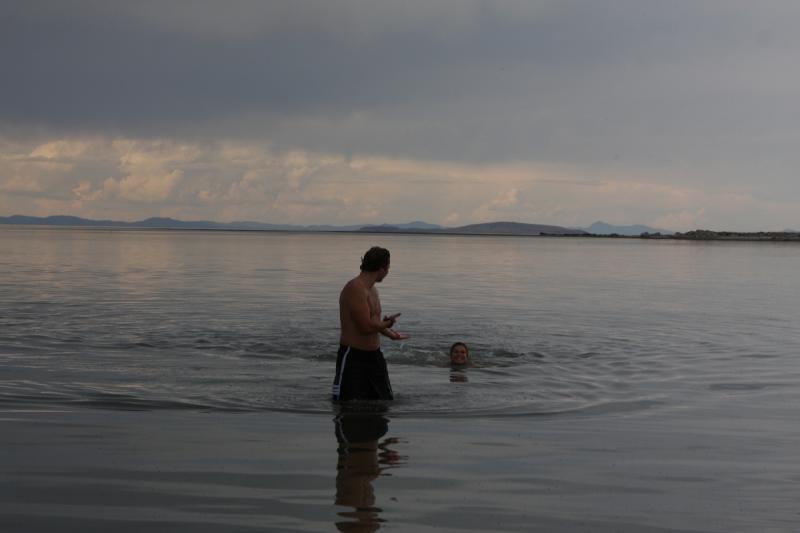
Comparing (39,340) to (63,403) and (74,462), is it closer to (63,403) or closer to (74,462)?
(63,403)

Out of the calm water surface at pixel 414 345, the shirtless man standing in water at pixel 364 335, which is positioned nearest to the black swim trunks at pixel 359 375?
the shirtless man standing in water at pixel 364 335

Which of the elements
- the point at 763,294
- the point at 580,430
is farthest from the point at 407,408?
the point at 763,294

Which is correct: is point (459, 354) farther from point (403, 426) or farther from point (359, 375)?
point (403, 426)

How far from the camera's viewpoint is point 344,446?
916cm

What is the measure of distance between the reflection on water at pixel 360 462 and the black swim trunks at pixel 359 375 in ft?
0.83

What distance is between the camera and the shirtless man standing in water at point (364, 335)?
410 inches

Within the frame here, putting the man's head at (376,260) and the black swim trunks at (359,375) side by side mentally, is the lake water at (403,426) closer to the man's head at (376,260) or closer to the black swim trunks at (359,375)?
the black swim trunks at (359,375)

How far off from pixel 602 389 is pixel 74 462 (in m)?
8.24

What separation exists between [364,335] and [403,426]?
4.06 ft

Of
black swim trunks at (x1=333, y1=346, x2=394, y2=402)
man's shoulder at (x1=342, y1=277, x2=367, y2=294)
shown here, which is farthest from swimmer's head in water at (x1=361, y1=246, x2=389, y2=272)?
black swim trunks at (x1=333, y1=346, x2=394, y2=402)

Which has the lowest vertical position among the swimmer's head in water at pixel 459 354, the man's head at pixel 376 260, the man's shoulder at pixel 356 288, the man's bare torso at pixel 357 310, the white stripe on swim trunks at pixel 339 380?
the swimmer's head in water at pixel 459 354

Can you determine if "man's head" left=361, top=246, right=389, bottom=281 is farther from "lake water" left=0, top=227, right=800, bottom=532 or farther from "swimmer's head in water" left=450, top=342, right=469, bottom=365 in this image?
"swimmer's head in water" left=450, top=342, right=469, bottom=365

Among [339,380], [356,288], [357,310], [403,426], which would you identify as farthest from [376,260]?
[403,426]

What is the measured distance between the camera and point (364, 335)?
1071 centimetres
